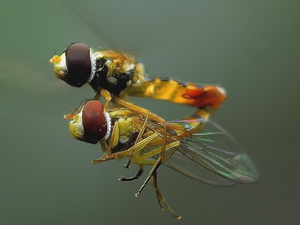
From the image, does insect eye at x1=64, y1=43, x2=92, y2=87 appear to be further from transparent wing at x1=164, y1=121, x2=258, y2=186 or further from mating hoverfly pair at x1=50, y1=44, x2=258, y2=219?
transparent wing at x1=164, y1=121, x2=258, y2=186

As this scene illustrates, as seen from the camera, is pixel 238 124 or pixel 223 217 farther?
pixel 238 124

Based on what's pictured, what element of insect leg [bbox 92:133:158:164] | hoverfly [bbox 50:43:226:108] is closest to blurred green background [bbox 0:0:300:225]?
hoverfly [bbox 50:43:226:108]

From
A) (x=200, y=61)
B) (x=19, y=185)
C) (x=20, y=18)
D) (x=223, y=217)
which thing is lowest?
(x=19, y=185)

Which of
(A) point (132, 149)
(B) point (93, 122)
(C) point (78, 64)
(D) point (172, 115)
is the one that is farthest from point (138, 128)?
(D) point (172, 115)

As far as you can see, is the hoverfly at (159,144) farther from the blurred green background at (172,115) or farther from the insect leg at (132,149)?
the blurred green background at (172,115)

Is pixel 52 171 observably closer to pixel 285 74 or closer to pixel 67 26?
pixel 67 26

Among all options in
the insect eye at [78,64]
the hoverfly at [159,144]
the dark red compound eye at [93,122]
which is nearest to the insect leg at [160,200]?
the hoverfly at [159,144]

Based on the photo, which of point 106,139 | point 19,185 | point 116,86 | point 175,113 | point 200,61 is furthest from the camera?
point 200,61

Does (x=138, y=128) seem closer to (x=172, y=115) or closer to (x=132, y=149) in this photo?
(x=132, y=149)

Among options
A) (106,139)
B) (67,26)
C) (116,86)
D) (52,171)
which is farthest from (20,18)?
(106,139)
